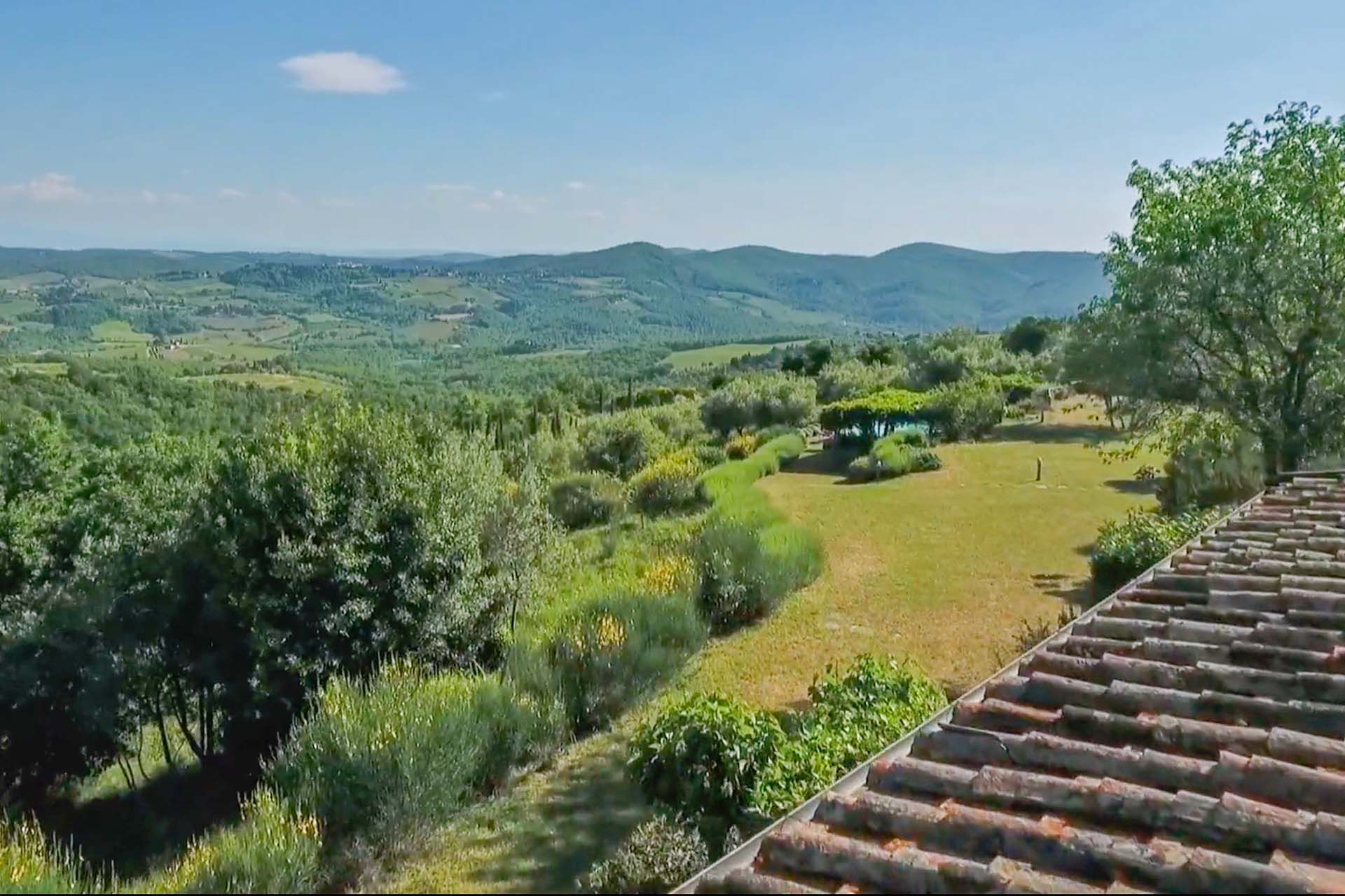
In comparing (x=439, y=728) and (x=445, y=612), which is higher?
(x=439, y=728)

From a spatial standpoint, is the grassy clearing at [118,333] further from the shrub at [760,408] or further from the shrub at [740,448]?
the shrub at [740,448]

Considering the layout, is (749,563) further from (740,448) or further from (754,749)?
(740,448)

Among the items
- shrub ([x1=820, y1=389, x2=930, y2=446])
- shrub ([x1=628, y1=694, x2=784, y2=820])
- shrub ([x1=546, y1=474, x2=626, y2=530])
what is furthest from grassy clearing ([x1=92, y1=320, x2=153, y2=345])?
shrub ([x1=628, y1=694, x2=784, y2=820])

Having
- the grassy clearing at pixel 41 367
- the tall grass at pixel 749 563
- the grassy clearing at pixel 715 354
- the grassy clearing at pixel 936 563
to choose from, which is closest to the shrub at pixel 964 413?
the grassy clearing at pixel 936 563

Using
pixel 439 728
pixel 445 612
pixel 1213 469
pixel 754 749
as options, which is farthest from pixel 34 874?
pixel 1213 469

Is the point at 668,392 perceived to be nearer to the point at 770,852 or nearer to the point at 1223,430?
the point at 1223,430

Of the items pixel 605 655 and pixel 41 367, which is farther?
pixel 41 367
